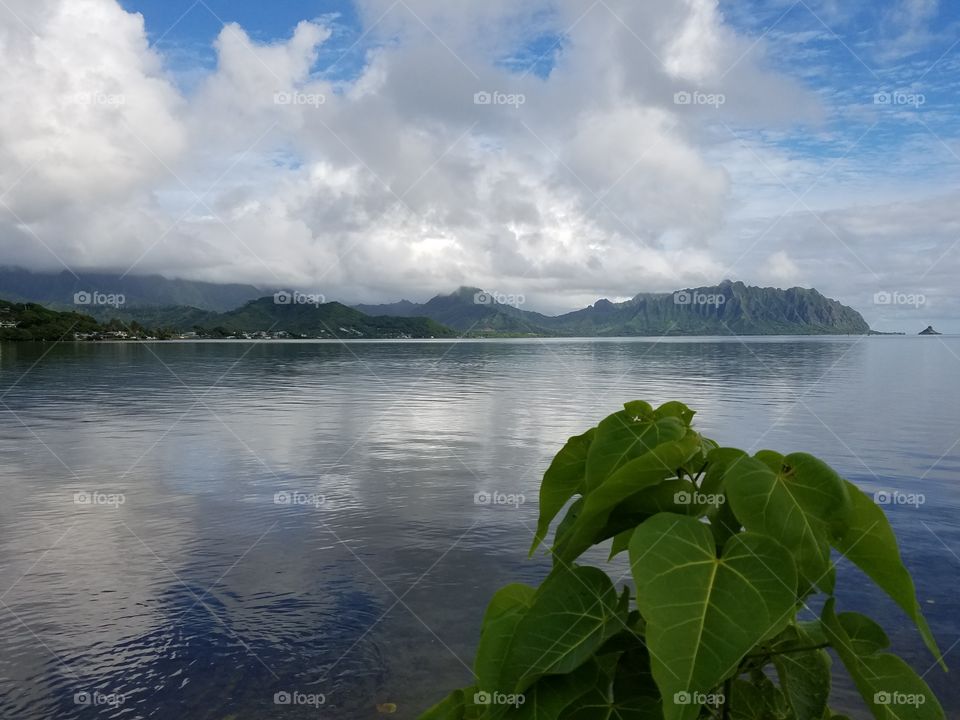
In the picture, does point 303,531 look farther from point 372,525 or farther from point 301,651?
point 301,651

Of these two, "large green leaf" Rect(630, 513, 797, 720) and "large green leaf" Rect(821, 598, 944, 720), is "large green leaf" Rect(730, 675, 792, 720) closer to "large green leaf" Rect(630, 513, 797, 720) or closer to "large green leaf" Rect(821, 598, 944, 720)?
"large green leaf" Rect(821, 598, 944, 720)

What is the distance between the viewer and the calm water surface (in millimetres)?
9094

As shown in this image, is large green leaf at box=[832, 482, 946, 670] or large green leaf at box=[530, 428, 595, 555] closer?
large green leaf at box=[832, 482, 946, 670]

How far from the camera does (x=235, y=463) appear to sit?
72.6ft

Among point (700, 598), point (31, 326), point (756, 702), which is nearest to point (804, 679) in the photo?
point (756, 702)

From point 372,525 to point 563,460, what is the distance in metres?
14.4

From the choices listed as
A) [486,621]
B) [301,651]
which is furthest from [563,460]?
[301,651]

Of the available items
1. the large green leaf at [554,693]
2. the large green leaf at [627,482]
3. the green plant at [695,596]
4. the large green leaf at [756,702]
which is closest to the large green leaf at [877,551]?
the green plant at [695,596]

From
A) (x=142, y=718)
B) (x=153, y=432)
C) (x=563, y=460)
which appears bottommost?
(x=142, y=718)

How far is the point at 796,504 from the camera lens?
1.31 metres

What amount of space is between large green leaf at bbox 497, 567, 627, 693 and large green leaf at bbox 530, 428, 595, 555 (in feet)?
0.71

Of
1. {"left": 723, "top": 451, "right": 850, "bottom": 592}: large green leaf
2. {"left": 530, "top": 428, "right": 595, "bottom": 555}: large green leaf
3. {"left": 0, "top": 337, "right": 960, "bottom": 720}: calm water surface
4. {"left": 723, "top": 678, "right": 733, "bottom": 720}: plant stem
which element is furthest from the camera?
{"left": 0, "top": 337, "right": 960, "bottom": 720}: calm water surface

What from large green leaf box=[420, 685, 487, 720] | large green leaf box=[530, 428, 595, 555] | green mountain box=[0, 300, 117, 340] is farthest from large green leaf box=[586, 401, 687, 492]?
green mountain box=[0, 300, 117, 340]

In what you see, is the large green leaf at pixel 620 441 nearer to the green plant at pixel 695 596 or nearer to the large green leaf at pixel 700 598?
the green plant at pixel 695 596
